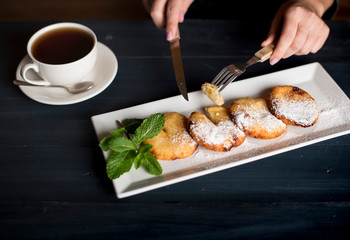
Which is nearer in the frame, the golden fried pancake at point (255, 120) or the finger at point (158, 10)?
the golden fried pancake at point (255, 120)

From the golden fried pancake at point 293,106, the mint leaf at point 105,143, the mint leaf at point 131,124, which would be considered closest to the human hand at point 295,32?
the golden fried pancake at point 293,106

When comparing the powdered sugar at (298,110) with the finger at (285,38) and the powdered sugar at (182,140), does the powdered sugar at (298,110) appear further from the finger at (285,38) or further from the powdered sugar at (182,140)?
the powdered sugar at (182,140)

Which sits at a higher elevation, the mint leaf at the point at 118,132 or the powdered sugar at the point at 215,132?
the powdered sugar at the point at 215,132

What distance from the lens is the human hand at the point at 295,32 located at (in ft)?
4.11

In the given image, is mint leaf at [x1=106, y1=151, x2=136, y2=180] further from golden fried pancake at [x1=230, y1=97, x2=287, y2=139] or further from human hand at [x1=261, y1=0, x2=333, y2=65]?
human hand at [x1=261, y1=0, x2=333, y2=65]

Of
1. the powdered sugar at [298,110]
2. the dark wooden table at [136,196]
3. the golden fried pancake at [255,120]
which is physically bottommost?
the dark wooden table at [136,196]

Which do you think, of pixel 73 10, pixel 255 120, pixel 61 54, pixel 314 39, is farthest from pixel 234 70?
pixel 73 10

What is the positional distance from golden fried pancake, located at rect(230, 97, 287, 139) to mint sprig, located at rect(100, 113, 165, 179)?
0.26m

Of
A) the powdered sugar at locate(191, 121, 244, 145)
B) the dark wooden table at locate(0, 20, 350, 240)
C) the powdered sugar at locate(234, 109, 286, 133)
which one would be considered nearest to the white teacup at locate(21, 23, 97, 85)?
the dark wooden table at locate(0, 20, 350, 240)

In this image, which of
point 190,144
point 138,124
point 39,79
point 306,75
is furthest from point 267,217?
point 39,79

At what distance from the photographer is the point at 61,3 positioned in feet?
9.27

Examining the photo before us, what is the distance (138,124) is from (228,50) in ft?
1.93

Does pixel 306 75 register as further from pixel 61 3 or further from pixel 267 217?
pixel 61 3

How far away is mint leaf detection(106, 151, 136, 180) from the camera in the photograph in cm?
99
